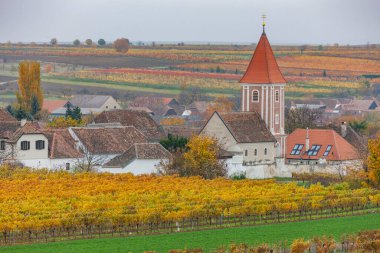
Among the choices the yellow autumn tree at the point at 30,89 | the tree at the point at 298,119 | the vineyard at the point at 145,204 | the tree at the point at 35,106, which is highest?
the yellow autumn tree at the point at 30,89

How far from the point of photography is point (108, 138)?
83875mm

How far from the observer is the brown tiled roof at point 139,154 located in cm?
7894

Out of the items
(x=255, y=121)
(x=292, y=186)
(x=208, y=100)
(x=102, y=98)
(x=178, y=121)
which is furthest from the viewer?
(x=208, y=100)

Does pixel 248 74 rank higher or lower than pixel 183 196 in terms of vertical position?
higher

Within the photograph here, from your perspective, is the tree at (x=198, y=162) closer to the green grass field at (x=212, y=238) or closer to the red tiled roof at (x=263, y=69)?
the red tiled roof at (x=263, y=69)

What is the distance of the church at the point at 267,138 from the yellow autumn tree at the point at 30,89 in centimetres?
3282

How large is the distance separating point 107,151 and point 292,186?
51.1 ft

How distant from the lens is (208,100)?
170 meters

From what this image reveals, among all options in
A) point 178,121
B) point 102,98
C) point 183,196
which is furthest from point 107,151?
point 102,98

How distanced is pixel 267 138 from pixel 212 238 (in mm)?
36011

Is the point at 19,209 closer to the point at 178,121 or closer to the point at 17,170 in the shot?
the point at 17,170

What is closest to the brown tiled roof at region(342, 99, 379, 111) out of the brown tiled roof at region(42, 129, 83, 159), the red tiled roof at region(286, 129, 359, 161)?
the red tiled roof at region(286, 129, 359, 161)

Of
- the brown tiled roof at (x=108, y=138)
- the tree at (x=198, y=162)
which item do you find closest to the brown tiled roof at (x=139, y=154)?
the tree at (x=198, y=162)

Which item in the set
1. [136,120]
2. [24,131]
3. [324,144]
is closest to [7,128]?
[24,131]
